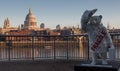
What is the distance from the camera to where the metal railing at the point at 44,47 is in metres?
11.0

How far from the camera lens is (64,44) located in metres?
11.6

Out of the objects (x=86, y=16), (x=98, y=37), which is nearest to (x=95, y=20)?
(x=86, y=16)

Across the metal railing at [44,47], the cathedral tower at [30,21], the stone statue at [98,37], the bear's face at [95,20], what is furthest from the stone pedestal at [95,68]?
the cathedral tower at [30,21]

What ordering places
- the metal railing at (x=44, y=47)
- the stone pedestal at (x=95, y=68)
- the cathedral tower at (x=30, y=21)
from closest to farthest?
1. the stone pedestal at (x=95, y=68)
2. the metal railing at (x=44, y=47)
3. the cathedral tower at (x=30, y=21)

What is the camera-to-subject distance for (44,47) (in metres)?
12.2

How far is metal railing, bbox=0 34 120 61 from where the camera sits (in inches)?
434

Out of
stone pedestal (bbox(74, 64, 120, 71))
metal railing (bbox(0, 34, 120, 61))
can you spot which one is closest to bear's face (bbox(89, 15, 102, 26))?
stone pedestal (bbox(74, 64, 120, 71))

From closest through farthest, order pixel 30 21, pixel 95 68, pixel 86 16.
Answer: pixel 86 16 < pixel 95 68 < pixel 30 21

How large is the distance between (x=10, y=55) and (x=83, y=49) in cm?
285

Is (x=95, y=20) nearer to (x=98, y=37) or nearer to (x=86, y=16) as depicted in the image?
(x=86, y=16)

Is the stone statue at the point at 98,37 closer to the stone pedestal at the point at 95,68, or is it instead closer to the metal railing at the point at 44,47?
the stone pedestal at the point at 95,68

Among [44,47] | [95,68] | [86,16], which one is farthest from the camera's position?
[44,47]

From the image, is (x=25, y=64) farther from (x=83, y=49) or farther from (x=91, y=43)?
(x=91, y=43)

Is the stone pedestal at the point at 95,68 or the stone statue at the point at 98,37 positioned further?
the stone statue at the point at 98,37
